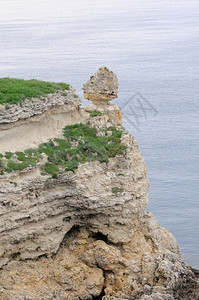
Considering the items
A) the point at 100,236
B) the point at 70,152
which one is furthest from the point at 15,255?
the point at 70,152

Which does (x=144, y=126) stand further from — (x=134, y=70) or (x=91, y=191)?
(x=91, y=191)

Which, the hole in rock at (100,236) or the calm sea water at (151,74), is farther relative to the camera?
the calm sea water at (151,74)

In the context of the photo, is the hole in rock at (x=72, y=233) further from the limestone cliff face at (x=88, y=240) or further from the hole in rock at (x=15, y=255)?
the hole in rock at (x=15, y=255)

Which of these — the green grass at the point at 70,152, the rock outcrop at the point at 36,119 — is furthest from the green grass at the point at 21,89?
the green grass at the point at 70,152

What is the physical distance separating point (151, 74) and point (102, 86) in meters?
50.1

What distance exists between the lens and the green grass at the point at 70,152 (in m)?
24.5

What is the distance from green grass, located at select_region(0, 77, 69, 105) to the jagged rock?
1994 millimetres

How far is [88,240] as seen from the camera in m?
26.9

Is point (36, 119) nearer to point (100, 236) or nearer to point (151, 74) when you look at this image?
point (100, 236)

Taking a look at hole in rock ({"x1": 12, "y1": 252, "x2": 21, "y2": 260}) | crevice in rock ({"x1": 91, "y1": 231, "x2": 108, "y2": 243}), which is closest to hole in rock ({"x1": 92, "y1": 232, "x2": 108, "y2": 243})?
crevice in rock ({"x1": 91, "y1": 231, "x2": 108, "y2": 243})

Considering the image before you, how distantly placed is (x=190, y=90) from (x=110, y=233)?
48587 millimetres

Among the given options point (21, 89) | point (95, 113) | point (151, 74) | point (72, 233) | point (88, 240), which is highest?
point (21, 89)

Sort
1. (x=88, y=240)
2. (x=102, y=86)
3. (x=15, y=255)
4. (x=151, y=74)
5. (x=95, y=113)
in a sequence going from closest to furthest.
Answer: (x=15, y=255), (x=88, y=240), (x=95, y=113), (x=102, y=86), (x=151, y=74)

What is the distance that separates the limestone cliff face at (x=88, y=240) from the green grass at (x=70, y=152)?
315 millimetres
